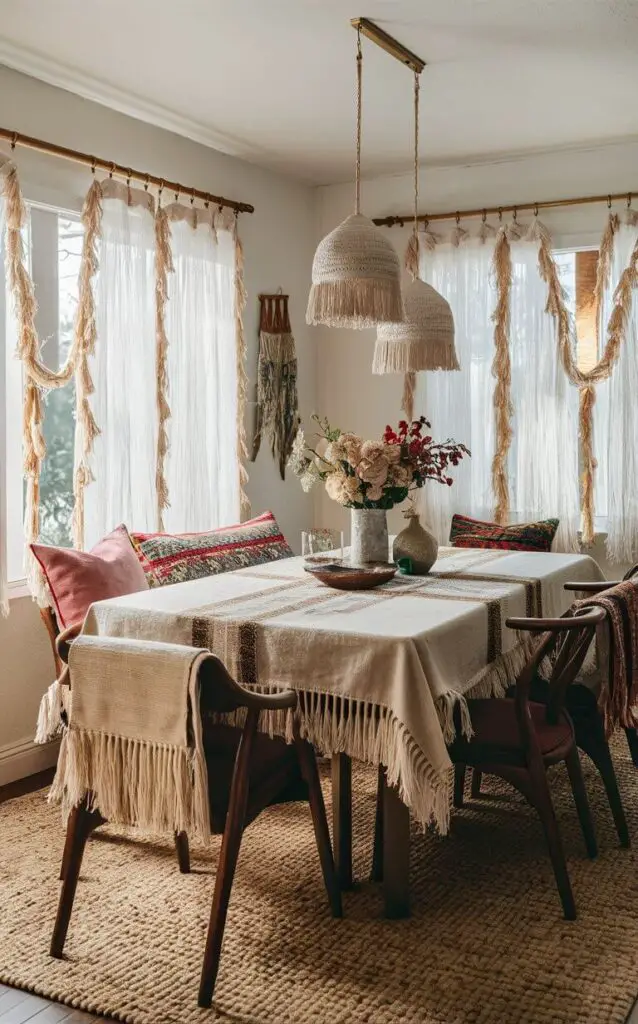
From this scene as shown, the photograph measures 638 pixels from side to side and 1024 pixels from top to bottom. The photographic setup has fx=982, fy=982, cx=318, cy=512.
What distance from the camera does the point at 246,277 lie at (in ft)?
16.5

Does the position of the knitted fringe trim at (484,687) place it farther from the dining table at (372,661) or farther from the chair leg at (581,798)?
the chair leg at (581,798)

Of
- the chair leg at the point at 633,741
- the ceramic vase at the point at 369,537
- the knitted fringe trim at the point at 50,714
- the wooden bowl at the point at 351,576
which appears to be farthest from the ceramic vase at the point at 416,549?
the knitted fringe trim at the point at 50,714

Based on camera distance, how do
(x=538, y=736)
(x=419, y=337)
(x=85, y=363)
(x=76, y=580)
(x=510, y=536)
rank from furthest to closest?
(x=510, y=536), (x=85, y=363), (x=419, y=337), (x=76, y=580), (x=538, y=736)

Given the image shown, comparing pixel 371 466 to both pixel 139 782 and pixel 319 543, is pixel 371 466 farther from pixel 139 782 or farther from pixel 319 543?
pixel 139 782

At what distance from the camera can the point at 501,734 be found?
8.83 feet

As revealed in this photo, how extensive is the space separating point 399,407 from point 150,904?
131 inches

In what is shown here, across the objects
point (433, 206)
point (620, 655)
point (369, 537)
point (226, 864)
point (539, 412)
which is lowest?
point (226, 864)

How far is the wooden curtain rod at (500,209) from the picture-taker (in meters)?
4.75

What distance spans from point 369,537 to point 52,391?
59.1 inches

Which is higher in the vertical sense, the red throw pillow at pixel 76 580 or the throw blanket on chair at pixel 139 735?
the red throw pillow at pixel 76 580

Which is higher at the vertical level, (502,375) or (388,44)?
(388,44)

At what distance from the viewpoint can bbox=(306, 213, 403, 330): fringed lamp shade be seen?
9.62 feet

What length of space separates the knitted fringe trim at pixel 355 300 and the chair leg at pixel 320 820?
1.27 m

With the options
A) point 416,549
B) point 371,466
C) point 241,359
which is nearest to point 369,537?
point 416,549
